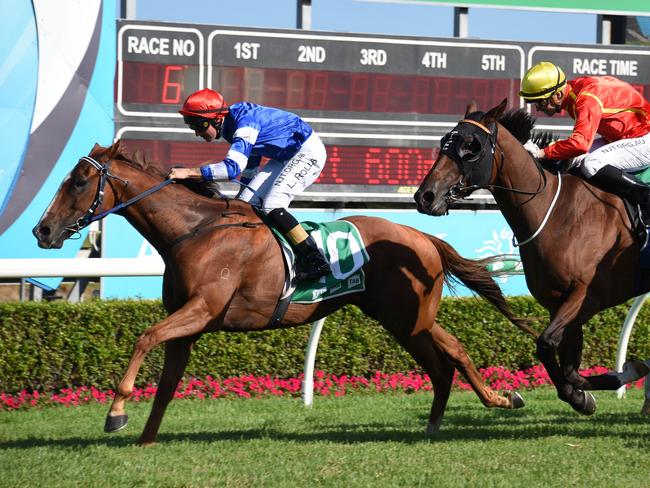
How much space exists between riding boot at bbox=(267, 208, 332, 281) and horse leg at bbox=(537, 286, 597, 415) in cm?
110

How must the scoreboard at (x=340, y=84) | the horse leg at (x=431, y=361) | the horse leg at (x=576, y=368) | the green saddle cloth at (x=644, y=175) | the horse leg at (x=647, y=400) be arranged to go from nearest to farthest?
the horse leg at (x=576, y=368) → the green saddle cloth at (x=644, y=175) → the horse leg at (x=431, y=361) → the horse leg at (x=647, y=400) → the scoreboard at (x=340, y=84)

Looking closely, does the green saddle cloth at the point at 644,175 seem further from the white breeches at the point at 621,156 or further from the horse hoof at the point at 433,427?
the horse hoof at the point at 433,427

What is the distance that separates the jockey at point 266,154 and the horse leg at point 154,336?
24.0 inches

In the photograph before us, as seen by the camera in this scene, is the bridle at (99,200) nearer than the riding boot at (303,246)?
Yes

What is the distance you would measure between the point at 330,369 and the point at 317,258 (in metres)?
2.20

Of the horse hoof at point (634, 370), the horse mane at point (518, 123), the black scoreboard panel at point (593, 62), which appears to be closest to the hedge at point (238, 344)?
the horse hoof at point (634, 370)

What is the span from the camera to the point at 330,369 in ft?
23.0

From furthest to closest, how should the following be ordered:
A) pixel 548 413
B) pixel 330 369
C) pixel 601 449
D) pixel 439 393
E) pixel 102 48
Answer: pixel 102 48
pixel 330 369
pixel 548 413
pixel 439 393
pixel 601 449

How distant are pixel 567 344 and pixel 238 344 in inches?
103

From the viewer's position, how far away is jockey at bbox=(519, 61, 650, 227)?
4.86 m

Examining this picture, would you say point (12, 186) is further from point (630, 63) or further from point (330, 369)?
point (630, 63)

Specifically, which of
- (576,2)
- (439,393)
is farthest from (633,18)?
(439,393)

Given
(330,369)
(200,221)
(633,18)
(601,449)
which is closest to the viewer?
(601,449)

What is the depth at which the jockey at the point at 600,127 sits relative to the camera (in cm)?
486
